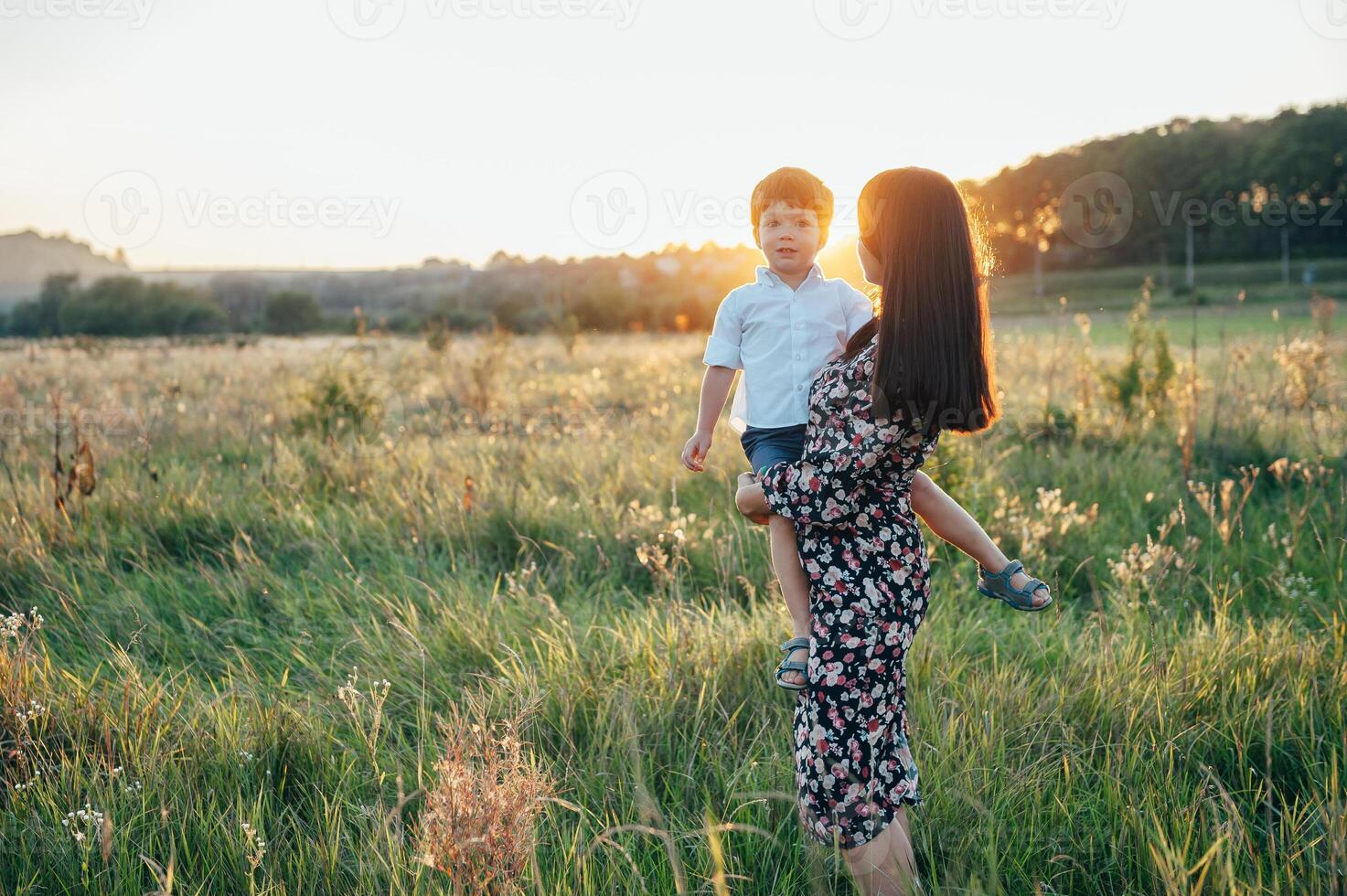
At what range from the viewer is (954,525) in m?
2.11

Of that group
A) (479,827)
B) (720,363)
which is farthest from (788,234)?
(479,827)

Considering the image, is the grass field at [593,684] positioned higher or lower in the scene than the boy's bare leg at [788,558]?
lower

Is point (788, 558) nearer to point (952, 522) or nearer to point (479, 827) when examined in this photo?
point (952, 522)

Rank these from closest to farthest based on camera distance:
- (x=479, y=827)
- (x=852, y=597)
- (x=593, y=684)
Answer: (x=479, y=827) → (x=852, y=597) → (x=593, y=684)

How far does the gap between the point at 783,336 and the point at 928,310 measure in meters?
0.40

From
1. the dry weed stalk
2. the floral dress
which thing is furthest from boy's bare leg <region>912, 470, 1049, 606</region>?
the dry weed stalk

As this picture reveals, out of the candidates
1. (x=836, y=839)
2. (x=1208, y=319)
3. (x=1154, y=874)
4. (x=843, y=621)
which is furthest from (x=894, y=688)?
(x=1208, y=319)

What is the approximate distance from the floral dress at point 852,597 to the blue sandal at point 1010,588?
259 mm

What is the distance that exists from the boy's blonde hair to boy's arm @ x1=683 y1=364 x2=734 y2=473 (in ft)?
1.28

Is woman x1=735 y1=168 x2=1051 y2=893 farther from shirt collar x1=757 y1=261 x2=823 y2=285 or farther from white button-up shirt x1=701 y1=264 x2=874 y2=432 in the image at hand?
shirt collar x1=757 y1=261 x2=823 y2=285

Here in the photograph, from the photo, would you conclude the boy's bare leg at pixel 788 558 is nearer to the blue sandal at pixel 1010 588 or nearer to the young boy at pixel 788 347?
the young boy at pixel 788 347

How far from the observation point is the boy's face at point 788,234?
6.73ft

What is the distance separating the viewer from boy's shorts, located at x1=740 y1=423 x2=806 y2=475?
6.73 feet

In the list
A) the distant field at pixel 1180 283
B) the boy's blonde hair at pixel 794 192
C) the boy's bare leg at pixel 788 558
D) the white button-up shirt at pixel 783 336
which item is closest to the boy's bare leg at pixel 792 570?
the boy's bare leg at pixel 788 558
